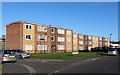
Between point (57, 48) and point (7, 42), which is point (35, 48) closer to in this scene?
point (7, 42)

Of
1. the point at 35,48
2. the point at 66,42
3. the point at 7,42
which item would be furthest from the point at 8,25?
the point at 66,42

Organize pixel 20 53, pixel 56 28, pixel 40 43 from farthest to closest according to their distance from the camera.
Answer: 1. pixel 56 28
2. pixel 40 43
3. pixel 20 53

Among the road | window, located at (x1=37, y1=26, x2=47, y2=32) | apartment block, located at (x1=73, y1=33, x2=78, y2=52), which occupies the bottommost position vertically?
the road

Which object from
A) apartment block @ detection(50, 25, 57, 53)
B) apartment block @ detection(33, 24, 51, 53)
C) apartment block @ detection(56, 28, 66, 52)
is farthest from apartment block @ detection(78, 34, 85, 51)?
apartment block @ detection(33, 24, 51, 53)

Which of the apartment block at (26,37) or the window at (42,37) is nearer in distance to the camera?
the apartment block at (26,37)

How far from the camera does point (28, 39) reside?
241ft

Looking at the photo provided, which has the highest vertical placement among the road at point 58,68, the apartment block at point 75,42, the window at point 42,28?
the window at point 42,28

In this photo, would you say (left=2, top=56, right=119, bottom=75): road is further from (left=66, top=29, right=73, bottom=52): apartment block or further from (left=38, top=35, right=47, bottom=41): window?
(left=66, top=29, right=73, bottom=52): apartment block

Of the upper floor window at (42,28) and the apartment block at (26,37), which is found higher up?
the upper floor window at (42,28)

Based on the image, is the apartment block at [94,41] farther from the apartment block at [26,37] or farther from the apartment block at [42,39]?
the apartment block at [26,37]

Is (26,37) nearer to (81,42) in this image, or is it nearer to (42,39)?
(42,39)

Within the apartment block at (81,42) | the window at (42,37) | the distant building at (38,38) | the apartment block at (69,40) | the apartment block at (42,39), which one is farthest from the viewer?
the apartment block at (81,42)

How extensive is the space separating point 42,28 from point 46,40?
397cm

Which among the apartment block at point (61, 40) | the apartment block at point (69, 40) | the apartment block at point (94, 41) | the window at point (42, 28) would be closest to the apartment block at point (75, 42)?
the apartment block at point (69, 40)
